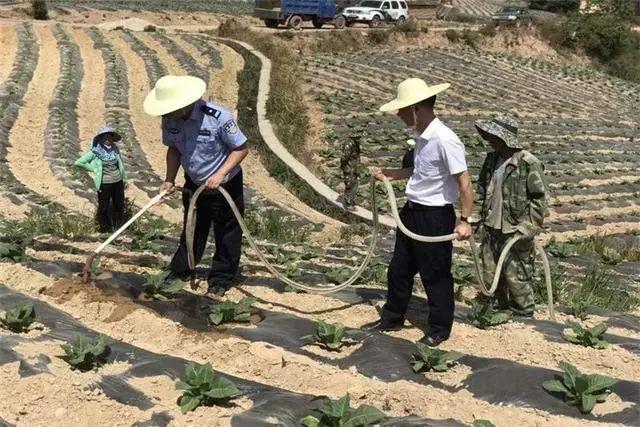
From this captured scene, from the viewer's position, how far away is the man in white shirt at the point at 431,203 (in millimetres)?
4035

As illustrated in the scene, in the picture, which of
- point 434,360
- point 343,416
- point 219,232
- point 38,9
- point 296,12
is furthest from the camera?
point 296,12

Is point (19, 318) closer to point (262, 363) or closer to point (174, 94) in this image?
point (262, 363)

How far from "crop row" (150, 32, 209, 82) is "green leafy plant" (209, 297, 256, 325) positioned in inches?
572

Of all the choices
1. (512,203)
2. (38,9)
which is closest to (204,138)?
(512,203)

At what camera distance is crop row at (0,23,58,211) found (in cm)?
919

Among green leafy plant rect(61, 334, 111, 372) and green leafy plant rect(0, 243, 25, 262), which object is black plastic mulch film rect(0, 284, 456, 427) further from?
green leafy plant rect(0, 243, 25, 262)

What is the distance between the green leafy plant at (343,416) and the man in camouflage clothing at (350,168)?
7756mm

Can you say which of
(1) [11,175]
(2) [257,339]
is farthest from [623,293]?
(1) [11,175]

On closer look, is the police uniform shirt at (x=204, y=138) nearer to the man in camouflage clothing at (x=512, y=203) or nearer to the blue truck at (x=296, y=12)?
the man in camouflage clothing at (x=512, y=203)

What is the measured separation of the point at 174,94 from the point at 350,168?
6621 millimetres

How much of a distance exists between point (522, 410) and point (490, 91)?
63.6 ft

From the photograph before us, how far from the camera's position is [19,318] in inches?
166

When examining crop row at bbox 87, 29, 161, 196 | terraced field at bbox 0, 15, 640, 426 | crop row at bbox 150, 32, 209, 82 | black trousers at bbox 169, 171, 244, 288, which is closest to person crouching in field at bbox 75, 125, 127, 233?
terraced field at bbox 0, 15, 640, 426

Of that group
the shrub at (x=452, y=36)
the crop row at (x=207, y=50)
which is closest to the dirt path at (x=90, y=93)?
the crop row at (x=207, y=50)
